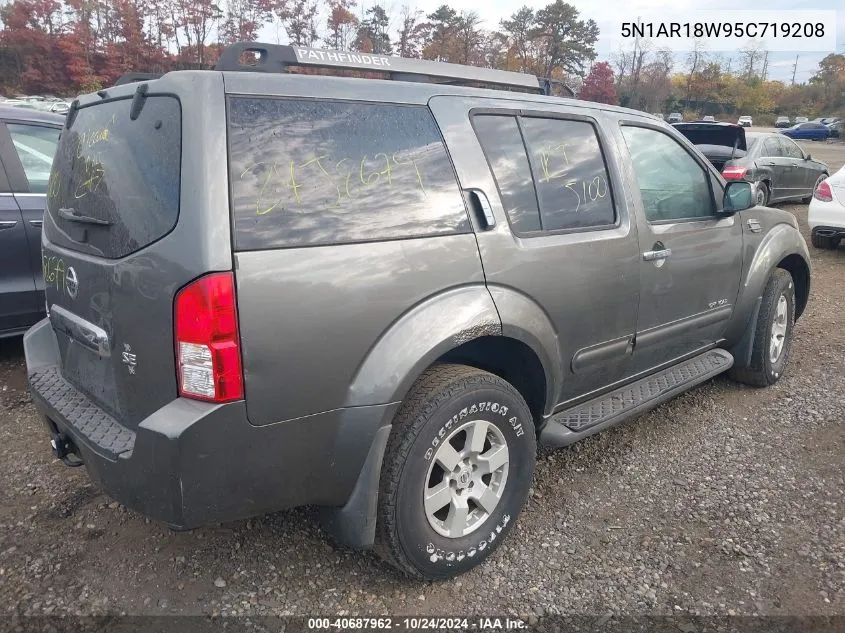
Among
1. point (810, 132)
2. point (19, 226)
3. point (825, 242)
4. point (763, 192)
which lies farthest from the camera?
point (810, 132)

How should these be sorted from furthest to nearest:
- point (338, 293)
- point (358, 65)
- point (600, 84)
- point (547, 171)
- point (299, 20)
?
1. point (600, 84)
2. point (299, 20)
3. point (547, 171)
4. point (358, 65)
5. point (338, 293)

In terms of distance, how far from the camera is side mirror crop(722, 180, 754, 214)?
12.1 feet

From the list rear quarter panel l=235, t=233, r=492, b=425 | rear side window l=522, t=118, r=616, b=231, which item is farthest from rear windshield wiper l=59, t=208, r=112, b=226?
rear side window l=522, t=118, r=616, b=231

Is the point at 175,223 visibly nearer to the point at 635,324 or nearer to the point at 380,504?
the point at 380,504

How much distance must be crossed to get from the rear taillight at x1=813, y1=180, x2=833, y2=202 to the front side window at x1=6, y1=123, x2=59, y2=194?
8465 mm

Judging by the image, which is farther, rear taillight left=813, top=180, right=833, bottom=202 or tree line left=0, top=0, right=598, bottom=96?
tree line left=0, top=0, right=598, bottom=96

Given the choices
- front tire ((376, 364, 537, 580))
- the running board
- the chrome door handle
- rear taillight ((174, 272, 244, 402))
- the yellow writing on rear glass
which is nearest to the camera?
rear taillight ((174, 272, 244, 402))

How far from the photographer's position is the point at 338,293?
6.72 ft

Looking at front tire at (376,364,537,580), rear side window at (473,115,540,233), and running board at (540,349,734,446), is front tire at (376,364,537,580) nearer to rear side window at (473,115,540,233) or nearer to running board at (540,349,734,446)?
running board at (540,349,734,446)

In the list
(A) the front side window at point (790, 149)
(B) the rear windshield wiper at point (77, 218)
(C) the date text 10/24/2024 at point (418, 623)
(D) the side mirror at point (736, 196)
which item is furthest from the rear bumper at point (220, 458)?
(A) the front side window at point (790, 149)

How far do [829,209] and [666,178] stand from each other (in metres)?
5.89

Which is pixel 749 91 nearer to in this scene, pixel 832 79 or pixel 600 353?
pixel 832 79

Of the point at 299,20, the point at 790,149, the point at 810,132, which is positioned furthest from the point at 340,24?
the point at 810,132

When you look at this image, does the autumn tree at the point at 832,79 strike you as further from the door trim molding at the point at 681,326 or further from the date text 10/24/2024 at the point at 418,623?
the date text 10/24/2024 at the point at 418,623
